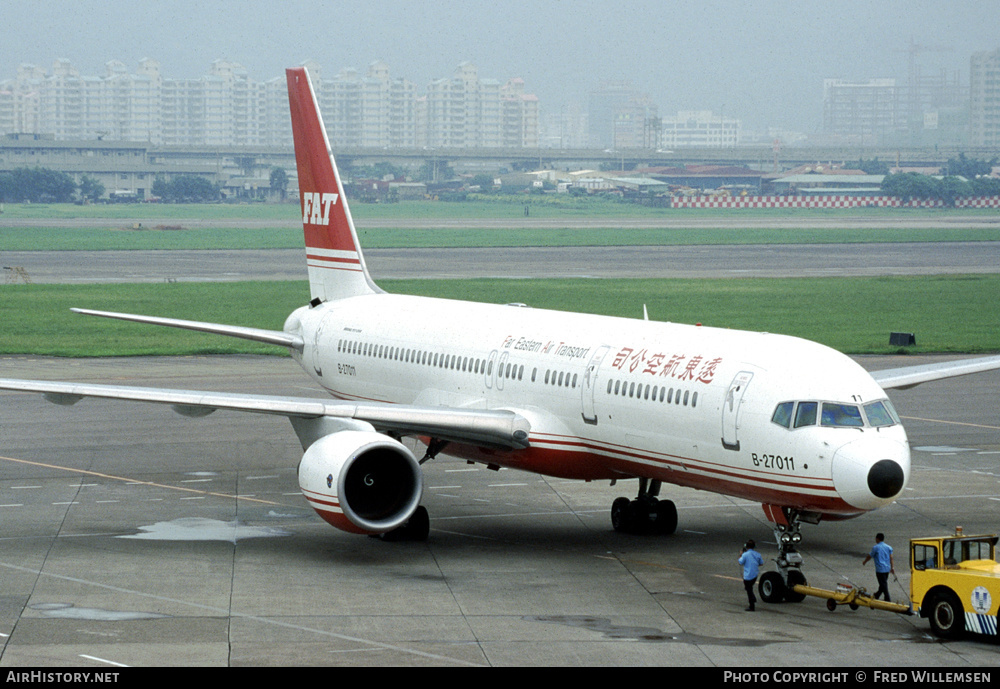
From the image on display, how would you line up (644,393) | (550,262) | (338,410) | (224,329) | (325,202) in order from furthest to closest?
(550,262) < (325,202) < (224,329) < (338,410) < (644,393)

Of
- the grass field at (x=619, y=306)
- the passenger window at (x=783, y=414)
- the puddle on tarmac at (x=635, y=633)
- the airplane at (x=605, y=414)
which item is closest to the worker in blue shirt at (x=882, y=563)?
the airplane at (x=605, y=414)

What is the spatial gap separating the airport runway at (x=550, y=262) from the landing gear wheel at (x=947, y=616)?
80.0 meters

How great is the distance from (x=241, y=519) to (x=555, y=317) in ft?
28.9

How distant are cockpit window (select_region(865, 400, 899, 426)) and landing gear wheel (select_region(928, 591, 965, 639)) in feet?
12.0

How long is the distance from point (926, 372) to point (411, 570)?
1398cm

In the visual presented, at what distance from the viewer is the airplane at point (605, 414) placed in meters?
26.7

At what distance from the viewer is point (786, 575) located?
2661 cm

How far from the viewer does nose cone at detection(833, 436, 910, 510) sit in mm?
25453

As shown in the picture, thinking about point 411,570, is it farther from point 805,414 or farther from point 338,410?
point 805,414

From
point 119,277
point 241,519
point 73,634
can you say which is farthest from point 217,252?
point 73,634

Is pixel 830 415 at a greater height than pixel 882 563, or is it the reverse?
pixel 830 415

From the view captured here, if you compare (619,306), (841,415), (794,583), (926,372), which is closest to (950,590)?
(794,583)

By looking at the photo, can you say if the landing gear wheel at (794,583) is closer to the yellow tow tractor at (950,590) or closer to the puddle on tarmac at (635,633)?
the yellow tow tractor at (950,590)

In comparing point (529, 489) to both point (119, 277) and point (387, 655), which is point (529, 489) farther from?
point (119, 277)
